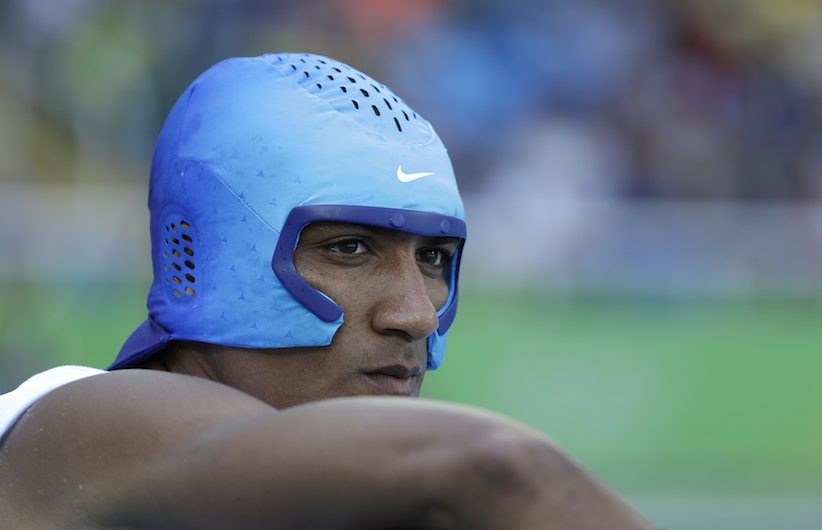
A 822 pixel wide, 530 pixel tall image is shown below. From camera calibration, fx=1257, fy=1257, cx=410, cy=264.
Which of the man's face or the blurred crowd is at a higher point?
the blurred crowd

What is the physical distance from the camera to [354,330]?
112 inches

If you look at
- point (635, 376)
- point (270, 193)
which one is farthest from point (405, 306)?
point (635, 376)

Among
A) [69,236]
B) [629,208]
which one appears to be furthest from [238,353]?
[629,208]

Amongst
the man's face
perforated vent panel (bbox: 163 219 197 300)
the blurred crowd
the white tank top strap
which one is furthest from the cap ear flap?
the blurred crowd

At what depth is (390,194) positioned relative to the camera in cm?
286

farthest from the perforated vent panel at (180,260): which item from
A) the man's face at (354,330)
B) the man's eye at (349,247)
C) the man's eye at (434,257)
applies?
the man's eye at (434,257)

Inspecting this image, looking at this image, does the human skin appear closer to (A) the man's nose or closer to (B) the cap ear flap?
(A) the man's nose

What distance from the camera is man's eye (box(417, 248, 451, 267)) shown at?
310cm

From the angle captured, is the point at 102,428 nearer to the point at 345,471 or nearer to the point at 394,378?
the point at 345,471

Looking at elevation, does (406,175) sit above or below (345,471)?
above

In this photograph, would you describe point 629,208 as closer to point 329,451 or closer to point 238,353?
point 238,353

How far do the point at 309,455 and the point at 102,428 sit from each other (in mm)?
570

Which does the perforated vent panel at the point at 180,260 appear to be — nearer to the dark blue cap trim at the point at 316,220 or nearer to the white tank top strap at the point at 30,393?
the dark blue cap trim at the point at 316,220

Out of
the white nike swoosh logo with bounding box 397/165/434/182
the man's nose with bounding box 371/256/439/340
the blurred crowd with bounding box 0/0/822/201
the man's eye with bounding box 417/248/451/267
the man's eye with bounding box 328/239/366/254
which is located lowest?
the man's nose with bounding box 371/256/439/340
